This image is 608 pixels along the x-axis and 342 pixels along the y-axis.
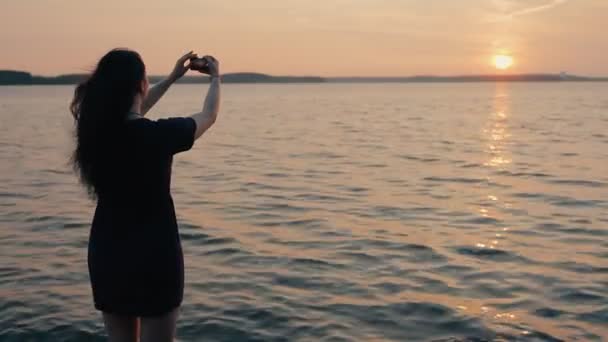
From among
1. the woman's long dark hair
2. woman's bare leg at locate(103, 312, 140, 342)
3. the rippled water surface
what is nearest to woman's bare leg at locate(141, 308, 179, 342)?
woman's bare leg at locate(103, 312, 140, 342)

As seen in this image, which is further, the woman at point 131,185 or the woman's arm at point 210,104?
the woman's arm at point 210,104

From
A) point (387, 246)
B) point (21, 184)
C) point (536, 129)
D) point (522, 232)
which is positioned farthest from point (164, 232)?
point (536, 129)

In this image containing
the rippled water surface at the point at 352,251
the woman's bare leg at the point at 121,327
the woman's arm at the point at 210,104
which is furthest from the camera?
the rippled water surface at the point at 352,251

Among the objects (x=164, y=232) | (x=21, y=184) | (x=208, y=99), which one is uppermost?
(x=208, y=99)

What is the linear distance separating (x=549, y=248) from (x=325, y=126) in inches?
1420

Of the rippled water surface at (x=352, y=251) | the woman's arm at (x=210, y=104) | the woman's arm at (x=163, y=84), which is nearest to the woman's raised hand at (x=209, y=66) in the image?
the woman's arm at (x=210, y=104)

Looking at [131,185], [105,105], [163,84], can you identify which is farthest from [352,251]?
[105,105]

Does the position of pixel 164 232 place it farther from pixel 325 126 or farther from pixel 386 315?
pixel 325 126

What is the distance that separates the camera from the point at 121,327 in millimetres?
4395

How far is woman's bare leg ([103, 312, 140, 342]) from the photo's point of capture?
14.3 ft

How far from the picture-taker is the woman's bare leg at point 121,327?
4.36 metres

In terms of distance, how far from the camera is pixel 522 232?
1348cm

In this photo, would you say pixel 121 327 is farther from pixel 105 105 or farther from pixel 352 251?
pixel 352 251

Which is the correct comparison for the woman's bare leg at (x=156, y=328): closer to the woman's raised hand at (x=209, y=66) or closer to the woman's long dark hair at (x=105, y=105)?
the woman's long dark hair at (x=105, y=105)
